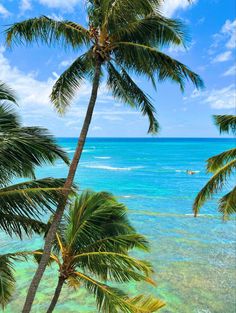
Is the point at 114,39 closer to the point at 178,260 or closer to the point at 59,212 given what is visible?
the point at 59,212

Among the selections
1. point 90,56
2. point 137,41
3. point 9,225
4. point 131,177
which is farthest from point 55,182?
point 131,177

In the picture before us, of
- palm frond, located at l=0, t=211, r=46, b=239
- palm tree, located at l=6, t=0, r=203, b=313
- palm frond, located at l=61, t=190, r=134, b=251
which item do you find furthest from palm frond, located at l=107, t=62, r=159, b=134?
palm frond, located at l=0, t=211, r=46, b=239

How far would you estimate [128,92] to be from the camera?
756cm

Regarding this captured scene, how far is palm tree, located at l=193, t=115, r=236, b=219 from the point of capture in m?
8.83

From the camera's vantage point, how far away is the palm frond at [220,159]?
9.05m

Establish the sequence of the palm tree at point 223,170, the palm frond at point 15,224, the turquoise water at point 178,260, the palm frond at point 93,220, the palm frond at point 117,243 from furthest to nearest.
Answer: the turquoise water at point 178,260 → the palm tree at point 223,170 → the palm frond at point 93,220 → the palm frond at point 117,243 → the palm frond at point 15,224

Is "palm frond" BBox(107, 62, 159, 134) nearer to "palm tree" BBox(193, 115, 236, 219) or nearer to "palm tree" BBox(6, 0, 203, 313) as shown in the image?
"palm tree" BBox(6, 0, 203, 313)

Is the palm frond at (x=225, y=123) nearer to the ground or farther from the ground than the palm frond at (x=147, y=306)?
farther from the ground

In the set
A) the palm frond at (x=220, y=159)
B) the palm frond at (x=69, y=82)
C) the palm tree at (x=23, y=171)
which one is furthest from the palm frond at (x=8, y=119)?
the palm frond at (x=220, y=159)

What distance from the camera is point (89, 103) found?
22.0ft

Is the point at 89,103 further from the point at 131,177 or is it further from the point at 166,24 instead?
the point at 131,177

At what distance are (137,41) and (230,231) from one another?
1830 centimetres

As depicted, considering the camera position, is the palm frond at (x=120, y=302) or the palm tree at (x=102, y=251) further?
the palm tree at (x=102, y=251)

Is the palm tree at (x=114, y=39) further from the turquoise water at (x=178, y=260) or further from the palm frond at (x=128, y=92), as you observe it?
the turquoise water at (x=178, y=260)
